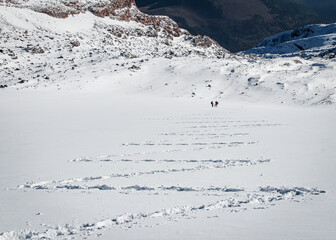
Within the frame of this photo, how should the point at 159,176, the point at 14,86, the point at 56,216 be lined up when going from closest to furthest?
the point at 56,216
the point at 159,176
the point at 14,86

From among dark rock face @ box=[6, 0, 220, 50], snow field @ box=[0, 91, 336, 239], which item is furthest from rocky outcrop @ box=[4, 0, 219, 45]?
snow field @ box=[0, 91, 336, 239]

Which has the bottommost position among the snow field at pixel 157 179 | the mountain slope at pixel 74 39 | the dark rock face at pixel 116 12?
the snow field at pixel 157 179

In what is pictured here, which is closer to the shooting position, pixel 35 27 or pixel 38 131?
pixel 38 131

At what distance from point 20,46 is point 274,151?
67.4 m

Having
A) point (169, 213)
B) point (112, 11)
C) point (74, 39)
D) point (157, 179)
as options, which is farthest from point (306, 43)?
point (169, 213)

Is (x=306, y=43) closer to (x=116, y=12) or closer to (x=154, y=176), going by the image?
(x=116, y=12)

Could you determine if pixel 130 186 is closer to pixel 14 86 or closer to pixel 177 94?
pixel 177 94

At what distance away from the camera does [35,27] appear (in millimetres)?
83500

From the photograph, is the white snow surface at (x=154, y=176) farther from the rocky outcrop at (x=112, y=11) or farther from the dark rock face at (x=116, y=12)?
the rocky outcrop at (x=112, y=11)

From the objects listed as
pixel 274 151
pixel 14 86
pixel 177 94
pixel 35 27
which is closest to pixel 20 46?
pixel 35 27

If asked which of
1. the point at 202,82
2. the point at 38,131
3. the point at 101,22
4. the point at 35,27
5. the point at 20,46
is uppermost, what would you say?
the point at 101,22

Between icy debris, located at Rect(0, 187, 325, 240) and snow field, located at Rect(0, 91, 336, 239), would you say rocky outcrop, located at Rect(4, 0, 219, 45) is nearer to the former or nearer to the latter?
snow field, located at Rect(0, 91, 336, 239)

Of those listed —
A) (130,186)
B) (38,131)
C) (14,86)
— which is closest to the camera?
(130,186)

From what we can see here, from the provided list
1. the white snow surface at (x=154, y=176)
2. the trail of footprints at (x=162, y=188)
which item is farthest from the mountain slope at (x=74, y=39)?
the trail of footprints at (x=162, y=188)
